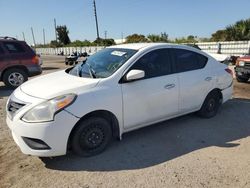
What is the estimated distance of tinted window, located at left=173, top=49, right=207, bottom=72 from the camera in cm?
506

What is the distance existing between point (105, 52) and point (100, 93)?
140 cm

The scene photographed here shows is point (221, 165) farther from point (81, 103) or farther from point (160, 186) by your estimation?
point (81, 103)

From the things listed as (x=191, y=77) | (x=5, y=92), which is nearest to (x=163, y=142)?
(x=191, y=77)

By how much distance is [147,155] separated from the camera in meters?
4.12

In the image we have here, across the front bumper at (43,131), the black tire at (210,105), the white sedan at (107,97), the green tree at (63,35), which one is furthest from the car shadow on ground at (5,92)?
the green tree at (63,35)

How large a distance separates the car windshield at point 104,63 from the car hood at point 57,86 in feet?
0.74

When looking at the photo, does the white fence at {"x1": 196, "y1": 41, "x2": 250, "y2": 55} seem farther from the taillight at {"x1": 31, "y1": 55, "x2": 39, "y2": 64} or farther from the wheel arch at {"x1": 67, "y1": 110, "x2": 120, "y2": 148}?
the wheel arch at {"x1": 67, "y1": 110, "x2": 120, "y2": 148}

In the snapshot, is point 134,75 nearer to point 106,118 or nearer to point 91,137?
point 106,118

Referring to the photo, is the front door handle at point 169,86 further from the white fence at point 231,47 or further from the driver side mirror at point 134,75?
the white fence at point 231,47

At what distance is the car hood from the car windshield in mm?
226

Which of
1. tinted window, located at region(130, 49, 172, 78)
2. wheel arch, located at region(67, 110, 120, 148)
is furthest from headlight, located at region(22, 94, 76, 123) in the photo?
tinted window, located at region(130, 49, 172, 78)

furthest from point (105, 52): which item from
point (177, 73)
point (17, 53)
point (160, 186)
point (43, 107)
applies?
point (17, 53)

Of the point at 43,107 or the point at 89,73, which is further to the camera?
the point at 89,73

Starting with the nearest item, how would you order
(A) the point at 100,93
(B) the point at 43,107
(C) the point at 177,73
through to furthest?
1. (B) the point at 43,107
2. (A) the point at 100,93
3. (C) the point at 177,73
